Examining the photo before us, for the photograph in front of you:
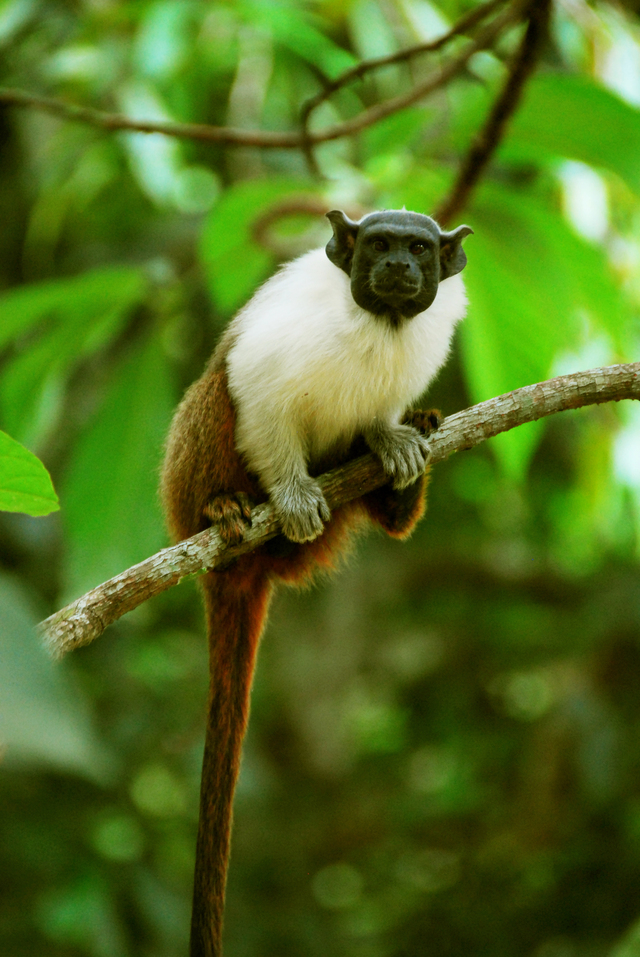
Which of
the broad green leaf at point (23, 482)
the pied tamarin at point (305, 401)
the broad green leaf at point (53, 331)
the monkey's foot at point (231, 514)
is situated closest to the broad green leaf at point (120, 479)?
the broad green leaf at point (53, 331)

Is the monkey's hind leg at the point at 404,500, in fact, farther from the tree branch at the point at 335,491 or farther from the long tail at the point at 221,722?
the long tail at the point at 221,722

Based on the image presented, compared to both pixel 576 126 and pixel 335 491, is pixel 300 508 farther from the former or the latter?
pixel 576 126

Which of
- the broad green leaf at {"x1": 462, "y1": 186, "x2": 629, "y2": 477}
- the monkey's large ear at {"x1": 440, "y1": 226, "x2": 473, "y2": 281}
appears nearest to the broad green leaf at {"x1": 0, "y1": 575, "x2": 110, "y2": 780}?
the monkey's large ear at {"x1": 440, "y1": 226, "x2": 473, "y2": 281}

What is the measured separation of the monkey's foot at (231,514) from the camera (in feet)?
6.48

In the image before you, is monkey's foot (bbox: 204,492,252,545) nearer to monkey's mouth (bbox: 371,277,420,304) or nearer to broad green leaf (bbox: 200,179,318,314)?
monkey's mouth (bbox: 371,277,420,304)

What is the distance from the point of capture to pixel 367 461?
223 centimetres

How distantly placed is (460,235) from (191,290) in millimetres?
1989

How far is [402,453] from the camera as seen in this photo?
2.18 metres

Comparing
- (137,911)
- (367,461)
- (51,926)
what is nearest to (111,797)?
(137,911)

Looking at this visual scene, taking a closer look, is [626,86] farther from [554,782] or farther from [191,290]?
[554,782]

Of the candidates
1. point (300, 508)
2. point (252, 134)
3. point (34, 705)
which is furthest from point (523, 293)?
point (34, 705)

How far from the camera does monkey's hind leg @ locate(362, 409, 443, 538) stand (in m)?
2.30

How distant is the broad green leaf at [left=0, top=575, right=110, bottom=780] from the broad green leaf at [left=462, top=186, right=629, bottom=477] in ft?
7.08

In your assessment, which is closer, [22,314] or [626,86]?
[22,314]
